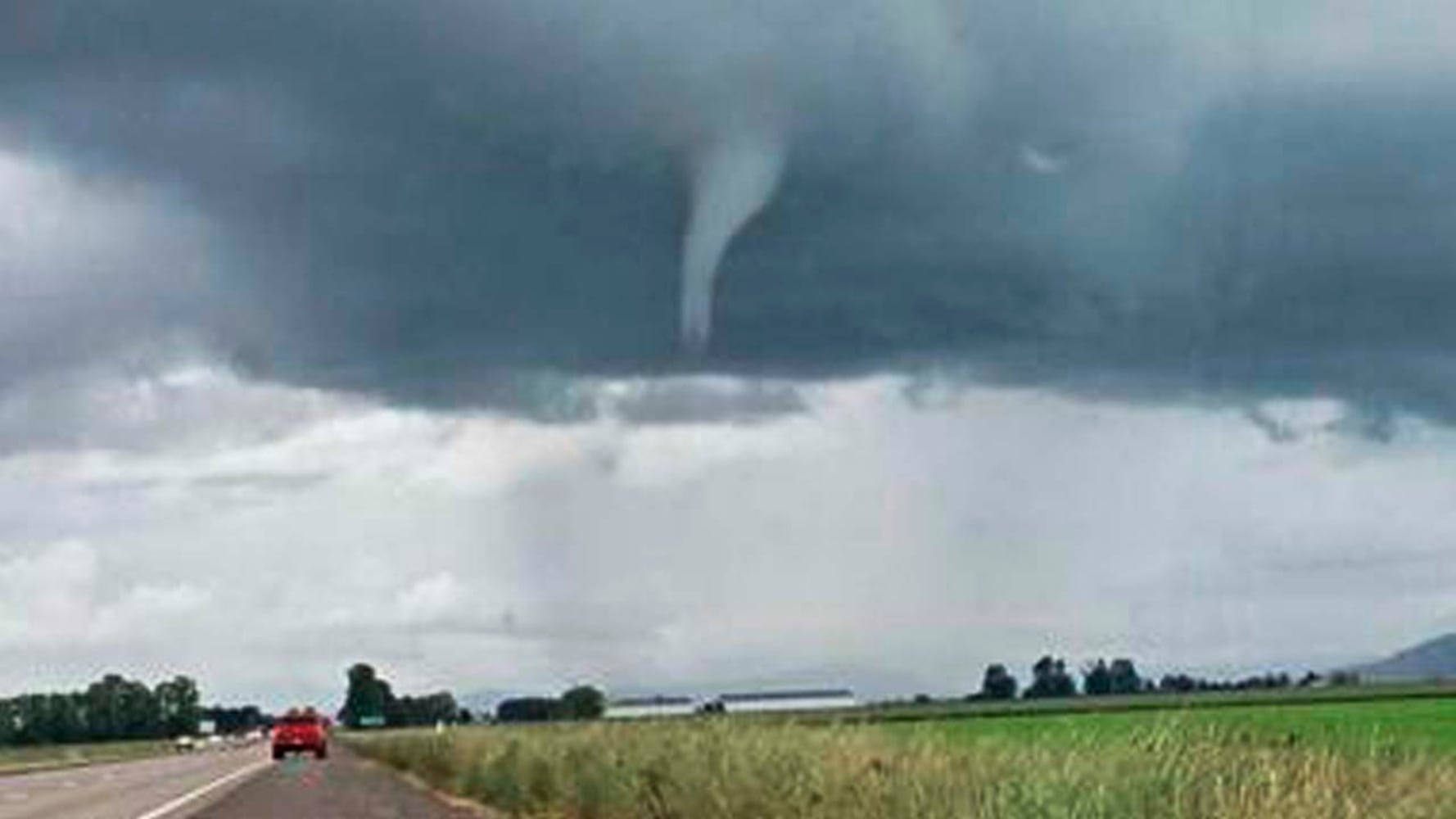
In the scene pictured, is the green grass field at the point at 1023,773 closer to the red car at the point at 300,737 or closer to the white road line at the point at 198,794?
the white road line at the point at 198,794

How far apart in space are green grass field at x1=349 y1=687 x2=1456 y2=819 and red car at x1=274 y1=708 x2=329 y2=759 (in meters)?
76.8

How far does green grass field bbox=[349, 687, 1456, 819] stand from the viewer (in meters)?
15.9

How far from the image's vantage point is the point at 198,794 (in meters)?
62.0

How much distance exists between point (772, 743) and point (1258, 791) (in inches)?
603

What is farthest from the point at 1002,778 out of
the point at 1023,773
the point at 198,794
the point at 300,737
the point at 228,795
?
the point at 300,737

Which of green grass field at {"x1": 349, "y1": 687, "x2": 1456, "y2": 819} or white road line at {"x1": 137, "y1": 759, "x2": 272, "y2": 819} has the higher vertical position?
white road line at {"x1": 137, "y1": 759, "x2": 272, "y2": 819}

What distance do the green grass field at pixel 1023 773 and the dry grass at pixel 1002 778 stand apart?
0.03 m

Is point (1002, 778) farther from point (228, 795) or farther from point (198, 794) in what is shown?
point (198, 794)

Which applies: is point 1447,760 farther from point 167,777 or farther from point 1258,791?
point 167,777

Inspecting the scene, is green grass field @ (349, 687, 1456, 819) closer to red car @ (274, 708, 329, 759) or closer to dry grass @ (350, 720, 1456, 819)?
dry grass @ (350, 720, 1456, 819)

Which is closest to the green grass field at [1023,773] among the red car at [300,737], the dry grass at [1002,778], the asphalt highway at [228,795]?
the dry grass at [1002,778]

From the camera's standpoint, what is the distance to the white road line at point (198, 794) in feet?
165

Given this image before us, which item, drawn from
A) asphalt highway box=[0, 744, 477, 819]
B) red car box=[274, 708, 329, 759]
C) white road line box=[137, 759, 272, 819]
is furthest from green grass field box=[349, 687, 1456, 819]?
red car box=[274, 708, 329, 759]

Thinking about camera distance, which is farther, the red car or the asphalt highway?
the red car
